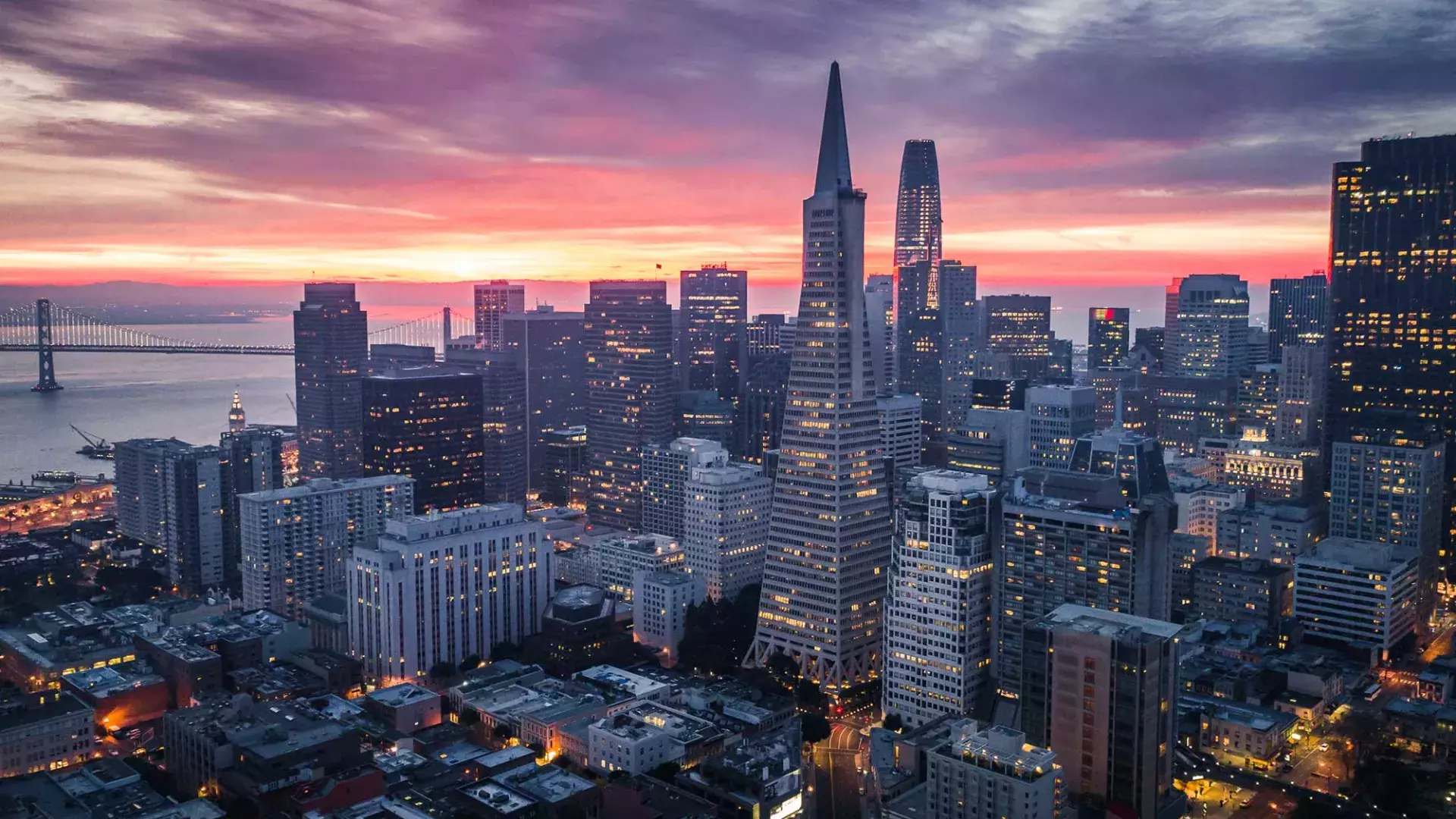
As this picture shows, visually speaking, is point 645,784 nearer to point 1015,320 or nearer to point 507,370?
point 507,370

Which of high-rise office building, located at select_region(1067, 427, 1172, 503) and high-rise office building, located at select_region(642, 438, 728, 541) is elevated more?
high-rise office building, located at select_region(1067, 427, 1172, 503)

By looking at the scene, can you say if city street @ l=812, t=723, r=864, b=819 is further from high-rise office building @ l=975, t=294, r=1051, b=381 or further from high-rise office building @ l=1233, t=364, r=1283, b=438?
high-rise office building @ l=975, t=294, r=1051, b=381

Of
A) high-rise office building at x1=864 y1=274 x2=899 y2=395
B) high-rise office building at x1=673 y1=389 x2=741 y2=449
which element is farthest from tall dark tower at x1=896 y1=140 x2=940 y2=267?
high-rise office building at x1=673 y1=389 x2=741 y2=449

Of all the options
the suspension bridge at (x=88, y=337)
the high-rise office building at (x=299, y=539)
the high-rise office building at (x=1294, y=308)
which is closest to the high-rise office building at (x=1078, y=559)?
the high-rise office building at (x=299, y=539)

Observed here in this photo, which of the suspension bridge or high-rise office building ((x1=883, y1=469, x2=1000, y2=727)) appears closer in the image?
high-rise office building ((x1=883, y1=469, x2=1000, y2=727))

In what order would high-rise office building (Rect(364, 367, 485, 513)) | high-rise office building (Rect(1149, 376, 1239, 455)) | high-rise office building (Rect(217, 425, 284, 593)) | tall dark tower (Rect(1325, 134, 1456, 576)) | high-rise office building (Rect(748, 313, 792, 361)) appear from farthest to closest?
high-rise office building (Rect(748, 313, 792, 361)) < high-rise office building (Rect(1149, 376, 1239, 455)) < high-rise office building (Rect(364, 367, 485, 513)) < tall dark tower (Rect(1325, 134, 1456, 576)) < high-rise office building (Rect(217, 425, 284, 593))

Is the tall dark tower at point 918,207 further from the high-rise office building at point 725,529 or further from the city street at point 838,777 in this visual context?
the city street at point 838,777

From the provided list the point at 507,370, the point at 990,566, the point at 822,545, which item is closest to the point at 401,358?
the point at 507,370

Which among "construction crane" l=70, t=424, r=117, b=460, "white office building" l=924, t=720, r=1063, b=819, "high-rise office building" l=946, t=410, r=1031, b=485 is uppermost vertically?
"high-rise office building" l=946, t=410, r=1031, b=485
